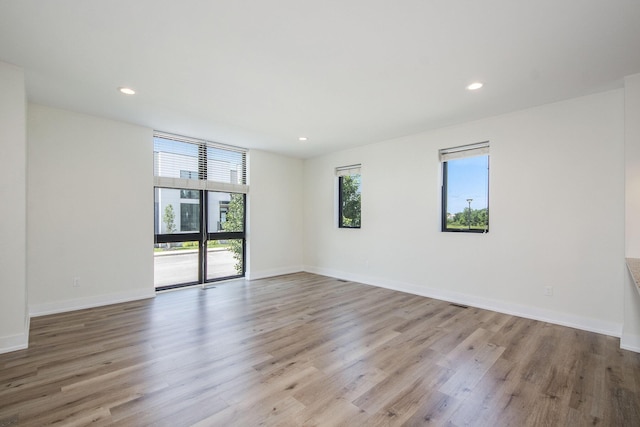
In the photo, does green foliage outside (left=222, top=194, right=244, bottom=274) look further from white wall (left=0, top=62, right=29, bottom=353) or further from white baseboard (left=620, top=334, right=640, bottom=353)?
white baseboard (left=620, top=334, right=640, bottom=353)

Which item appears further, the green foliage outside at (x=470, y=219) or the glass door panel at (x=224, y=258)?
the glass door panel at (x=224, y=258)

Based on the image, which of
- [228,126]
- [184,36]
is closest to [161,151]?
[228,126]

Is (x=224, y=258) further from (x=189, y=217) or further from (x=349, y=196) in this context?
(x=349, y=196)

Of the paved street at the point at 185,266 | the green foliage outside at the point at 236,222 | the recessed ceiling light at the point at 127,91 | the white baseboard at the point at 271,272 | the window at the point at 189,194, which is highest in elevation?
the recessed ceiling light at the point at 127,91

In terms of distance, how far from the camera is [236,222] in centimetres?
598

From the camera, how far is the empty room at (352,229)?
2061 mm

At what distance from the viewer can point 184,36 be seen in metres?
2.30

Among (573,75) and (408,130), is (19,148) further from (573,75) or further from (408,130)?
(573,75)

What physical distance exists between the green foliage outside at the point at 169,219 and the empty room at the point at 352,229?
0.04 metres

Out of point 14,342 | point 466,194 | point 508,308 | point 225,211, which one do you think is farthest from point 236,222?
point 508,308

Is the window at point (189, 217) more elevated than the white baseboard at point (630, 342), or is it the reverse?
the window at point (189, 217)

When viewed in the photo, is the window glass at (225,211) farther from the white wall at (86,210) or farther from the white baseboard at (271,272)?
the white wall at (86,210)

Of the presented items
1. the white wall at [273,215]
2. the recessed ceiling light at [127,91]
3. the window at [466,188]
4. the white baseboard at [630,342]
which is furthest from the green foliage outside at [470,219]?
the recessed ceiling light at [127,91]

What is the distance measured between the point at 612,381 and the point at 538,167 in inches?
93.9
